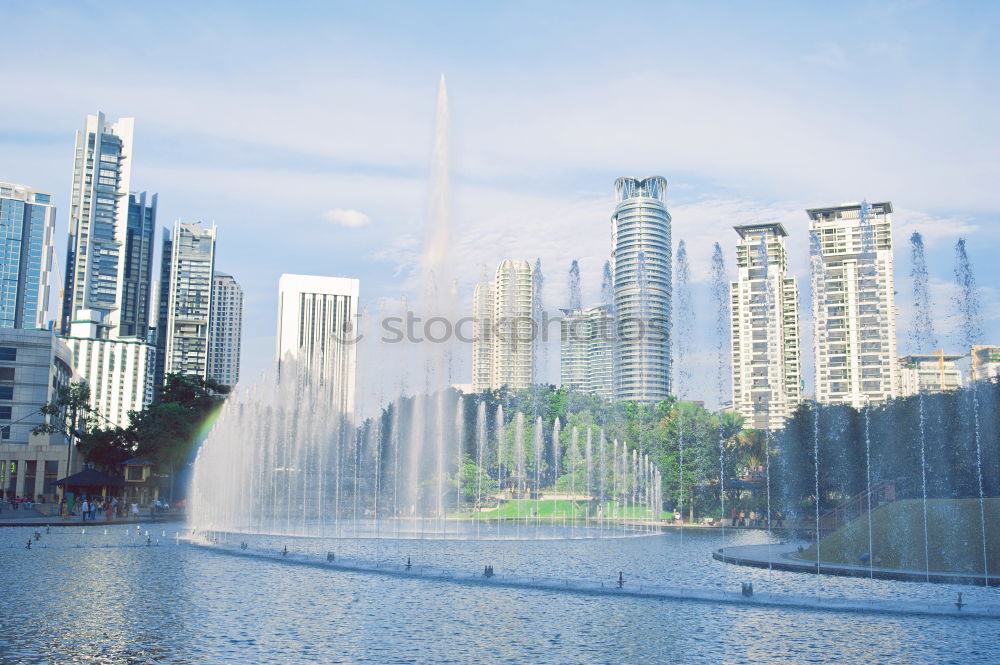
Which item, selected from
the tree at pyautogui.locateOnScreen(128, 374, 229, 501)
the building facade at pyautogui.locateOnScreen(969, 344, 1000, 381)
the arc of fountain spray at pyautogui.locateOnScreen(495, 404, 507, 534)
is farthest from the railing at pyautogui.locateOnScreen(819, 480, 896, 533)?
the building facade at pyautogui.locateOnScreen(969, 344, 1000, 381)

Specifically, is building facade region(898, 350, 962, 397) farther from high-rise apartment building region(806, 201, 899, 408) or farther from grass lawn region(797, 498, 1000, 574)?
grass lawn region(797, 498, 1000, 574)

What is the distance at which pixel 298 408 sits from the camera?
2421 inches

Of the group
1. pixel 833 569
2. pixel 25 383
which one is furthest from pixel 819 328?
pixel 833 569

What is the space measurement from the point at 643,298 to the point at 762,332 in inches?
987

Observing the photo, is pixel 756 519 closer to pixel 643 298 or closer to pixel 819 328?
pixel 819 328

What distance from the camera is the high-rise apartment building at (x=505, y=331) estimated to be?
142250 mm

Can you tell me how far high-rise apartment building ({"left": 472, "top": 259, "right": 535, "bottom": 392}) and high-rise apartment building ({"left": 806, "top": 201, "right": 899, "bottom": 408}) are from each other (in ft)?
155

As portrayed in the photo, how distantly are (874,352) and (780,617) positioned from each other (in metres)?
140

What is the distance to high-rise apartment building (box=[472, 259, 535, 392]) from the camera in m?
142

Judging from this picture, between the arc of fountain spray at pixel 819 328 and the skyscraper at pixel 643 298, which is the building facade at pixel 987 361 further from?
the skyscraper at pixel 643 298

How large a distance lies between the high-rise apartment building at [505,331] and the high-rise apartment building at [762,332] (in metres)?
40.6

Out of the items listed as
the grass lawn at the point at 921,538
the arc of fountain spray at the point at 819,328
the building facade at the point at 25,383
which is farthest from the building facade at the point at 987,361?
the building facade at the point at 25,383

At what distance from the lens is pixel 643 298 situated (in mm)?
185125

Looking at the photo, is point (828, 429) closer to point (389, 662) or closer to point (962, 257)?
point (962, 257)
